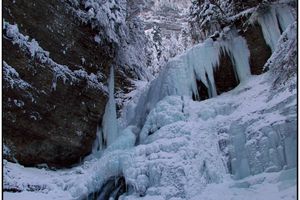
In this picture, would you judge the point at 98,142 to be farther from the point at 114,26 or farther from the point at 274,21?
the point at 274,21

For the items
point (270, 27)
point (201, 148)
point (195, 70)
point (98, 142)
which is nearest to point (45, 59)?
point (98, 142)

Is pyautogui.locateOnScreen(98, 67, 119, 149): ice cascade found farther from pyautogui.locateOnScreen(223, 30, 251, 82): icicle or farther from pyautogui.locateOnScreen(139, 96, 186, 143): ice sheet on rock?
pyautogui.locateOnScreen(223, 30, 251, 82): icicle

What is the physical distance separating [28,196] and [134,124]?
5.29 m

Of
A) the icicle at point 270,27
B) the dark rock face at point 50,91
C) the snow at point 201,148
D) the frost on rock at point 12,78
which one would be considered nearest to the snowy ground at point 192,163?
the snow at point 201,148

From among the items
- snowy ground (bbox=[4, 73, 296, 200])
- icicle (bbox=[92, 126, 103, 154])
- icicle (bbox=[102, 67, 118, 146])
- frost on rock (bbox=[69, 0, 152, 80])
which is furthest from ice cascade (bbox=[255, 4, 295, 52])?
icicle (bbox=[92, 126, 103, 154])

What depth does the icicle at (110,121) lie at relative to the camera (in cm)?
1545

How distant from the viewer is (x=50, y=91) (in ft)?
44.3

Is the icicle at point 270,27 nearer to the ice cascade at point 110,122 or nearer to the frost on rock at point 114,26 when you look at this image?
the frost on rock at point 114,26

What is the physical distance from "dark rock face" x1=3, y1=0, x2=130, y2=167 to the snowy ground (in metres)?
0.79

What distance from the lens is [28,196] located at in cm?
1130

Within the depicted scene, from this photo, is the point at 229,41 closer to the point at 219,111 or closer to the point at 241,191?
the point at 219,111

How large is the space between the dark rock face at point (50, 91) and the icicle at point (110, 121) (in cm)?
44

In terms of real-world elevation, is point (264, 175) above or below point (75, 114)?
below

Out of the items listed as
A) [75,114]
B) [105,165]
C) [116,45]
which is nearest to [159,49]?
[116,45]
